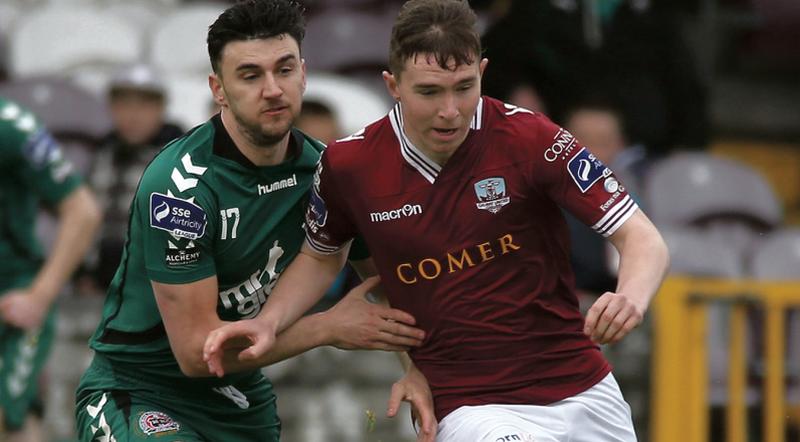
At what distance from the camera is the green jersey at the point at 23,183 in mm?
7066

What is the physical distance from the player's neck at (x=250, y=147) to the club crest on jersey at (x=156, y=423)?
866 mm

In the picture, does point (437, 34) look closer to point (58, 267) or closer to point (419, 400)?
point (419, 400)

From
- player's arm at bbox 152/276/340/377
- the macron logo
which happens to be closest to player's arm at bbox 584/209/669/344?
the macron logo

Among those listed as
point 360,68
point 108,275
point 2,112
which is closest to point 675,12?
point 360,68

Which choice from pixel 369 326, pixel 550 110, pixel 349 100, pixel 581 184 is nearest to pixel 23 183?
pixel 369 326

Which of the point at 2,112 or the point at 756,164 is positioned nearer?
the point at 2,112

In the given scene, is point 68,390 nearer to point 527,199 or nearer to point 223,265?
point 223,265

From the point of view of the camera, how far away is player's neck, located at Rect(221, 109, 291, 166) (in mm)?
5012

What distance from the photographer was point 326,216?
5000mm

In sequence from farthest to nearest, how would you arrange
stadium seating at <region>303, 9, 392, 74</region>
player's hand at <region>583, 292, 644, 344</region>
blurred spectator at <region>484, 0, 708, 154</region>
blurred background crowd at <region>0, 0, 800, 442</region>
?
stadium seating at <region>303, 9, 392, 74</region>
blurred spectator at <region>484, 0, 708, 154</region>
blurred background crowd at <region>0, 0, 800, 442</region>
player's hand at <region>583, 292, 644, 344</region>

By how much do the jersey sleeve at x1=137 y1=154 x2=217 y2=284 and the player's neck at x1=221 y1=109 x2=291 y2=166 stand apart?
172 millimetres

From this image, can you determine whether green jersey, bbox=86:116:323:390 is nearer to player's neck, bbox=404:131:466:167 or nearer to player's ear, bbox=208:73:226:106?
player's ear, bbox=208:73:226:106

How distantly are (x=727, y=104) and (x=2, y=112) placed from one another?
631 centimetres

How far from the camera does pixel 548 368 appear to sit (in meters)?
4.89
